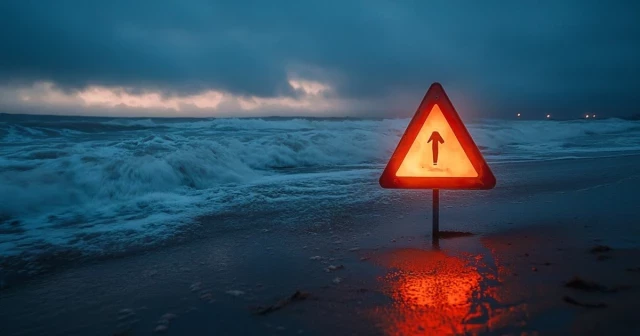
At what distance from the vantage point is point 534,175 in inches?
271

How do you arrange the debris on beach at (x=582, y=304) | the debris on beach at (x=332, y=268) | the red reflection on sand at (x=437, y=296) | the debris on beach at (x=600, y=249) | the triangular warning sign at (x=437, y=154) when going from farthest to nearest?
the triangular warning sign at (x=437, y=154), the debris on beach at (x=600, y=249), the debris on beach at (x=332, y=268), the debris on beach at (x=582, y=304), the red reflection on sand at (x=437, y=296)

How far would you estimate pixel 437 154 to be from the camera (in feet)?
9.77

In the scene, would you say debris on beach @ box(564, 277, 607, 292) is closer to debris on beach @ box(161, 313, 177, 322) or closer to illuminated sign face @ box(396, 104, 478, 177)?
illuminated sign face @ box(396, 104, 478, 177)

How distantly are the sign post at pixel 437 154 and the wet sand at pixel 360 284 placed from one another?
56 cm

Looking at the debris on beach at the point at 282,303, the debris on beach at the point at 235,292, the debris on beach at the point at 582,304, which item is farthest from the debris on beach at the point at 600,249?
the debris on beach at the point at 235,292

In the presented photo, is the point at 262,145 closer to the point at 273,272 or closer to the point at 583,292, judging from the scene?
the point at 273,272

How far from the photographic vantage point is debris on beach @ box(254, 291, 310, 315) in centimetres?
197

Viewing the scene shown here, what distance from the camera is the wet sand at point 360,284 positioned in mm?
A: 1836

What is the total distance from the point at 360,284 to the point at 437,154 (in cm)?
131

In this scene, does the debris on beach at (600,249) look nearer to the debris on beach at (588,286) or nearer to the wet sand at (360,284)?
the wet sand at (360,284)

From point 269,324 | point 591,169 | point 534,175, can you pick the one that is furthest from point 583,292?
point 591,169

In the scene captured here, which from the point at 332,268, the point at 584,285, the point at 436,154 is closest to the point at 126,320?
the point at 332,268

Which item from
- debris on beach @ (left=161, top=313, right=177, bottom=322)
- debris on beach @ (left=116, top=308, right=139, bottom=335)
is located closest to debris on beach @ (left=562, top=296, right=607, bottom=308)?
debris on beach @ (left=161, top=313, right=177, bottom=322)

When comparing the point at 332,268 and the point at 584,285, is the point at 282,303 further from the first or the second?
the point at 584,285
